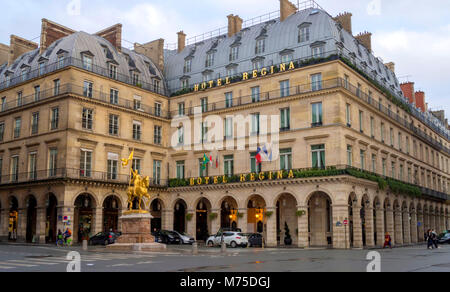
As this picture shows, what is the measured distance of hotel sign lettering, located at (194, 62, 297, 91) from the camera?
156 ft

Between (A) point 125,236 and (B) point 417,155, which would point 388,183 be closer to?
(B) point 417,155

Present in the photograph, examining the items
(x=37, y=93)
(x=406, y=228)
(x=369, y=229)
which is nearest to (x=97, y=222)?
(x=37, y=93)

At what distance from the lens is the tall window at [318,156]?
43.5m

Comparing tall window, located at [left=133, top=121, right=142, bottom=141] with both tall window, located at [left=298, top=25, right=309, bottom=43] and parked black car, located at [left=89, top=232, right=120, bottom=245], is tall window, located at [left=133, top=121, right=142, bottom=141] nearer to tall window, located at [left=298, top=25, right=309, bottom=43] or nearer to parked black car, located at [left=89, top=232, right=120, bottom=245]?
parked black car, located at [left=89, top=232, right=120, bottom=245]

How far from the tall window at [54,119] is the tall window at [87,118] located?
96.6 inches

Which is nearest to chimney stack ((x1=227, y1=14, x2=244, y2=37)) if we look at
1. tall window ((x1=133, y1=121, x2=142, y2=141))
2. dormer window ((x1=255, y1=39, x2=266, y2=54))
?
dormer window ((x1=255, y1=39, x2=266, y2=54))

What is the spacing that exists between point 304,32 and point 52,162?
28170 mm

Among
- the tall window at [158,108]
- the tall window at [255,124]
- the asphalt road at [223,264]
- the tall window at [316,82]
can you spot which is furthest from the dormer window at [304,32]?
the asphalt road at [223,264]

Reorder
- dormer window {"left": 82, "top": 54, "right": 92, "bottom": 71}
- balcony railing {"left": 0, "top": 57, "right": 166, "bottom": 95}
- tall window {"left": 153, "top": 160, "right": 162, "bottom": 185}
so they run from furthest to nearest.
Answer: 1. tall window {"left": 153, "top": 160, "right": 162, "bottom": 185}
2. dormer window {"left": 82, "top": 54, "right": 92, "bottom": 71}
3. balcony railing {"left": 0, "top": 57, "right": 166, "bottom": 95}

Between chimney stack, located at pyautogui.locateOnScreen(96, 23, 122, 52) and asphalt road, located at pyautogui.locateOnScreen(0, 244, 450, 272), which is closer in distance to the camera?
asphalt road, located at pyautogui.locateOnScreen(0, 244, 450, 272)

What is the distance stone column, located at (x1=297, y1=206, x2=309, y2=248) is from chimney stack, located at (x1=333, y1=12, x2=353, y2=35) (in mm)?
22552

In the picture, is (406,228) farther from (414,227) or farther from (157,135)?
(157,135)

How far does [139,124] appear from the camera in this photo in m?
51.9
